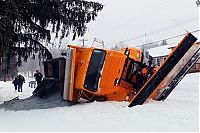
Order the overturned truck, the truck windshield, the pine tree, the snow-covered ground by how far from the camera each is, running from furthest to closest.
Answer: the pine tree < the truck windshield < the overturned truck < the snow-covered ground

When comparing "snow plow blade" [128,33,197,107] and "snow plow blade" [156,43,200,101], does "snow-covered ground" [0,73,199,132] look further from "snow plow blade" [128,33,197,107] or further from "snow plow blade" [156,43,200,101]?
"snow plow blade" [156,43,200,101]

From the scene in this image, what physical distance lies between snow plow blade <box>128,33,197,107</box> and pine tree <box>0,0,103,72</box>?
16.7 feet

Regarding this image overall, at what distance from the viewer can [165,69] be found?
9164mm

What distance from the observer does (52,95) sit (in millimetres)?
11219

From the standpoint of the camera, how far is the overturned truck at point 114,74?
30.1ft

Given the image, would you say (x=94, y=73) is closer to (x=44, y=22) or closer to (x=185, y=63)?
(x=185, y=63)

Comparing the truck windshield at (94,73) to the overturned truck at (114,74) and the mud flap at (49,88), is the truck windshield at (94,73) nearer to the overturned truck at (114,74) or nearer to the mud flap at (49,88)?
the overturned truck at (114,74)

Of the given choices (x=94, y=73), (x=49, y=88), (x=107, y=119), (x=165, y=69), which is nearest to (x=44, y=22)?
(x=49, y=88)

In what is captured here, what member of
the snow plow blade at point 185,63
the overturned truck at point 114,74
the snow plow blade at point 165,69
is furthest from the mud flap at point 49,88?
the snow plow blade at point 185,63

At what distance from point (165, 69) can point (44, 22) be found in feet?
18.6

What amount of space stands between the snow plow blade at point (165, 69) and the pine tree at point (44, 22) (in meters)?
5.09

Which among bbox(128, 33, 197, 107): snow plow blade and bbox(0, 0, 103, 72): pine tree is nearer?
bbox(128, 33, 197, 107): snow plow blade

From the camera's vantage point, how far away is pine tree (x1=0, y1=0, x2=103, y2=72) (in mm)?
12355

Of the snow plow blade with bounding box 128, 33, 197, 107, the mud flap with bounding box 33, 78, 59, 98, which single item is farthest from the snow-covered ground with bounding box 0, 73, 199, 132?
the mud flap with bounding box 33, 78, 59, 98
